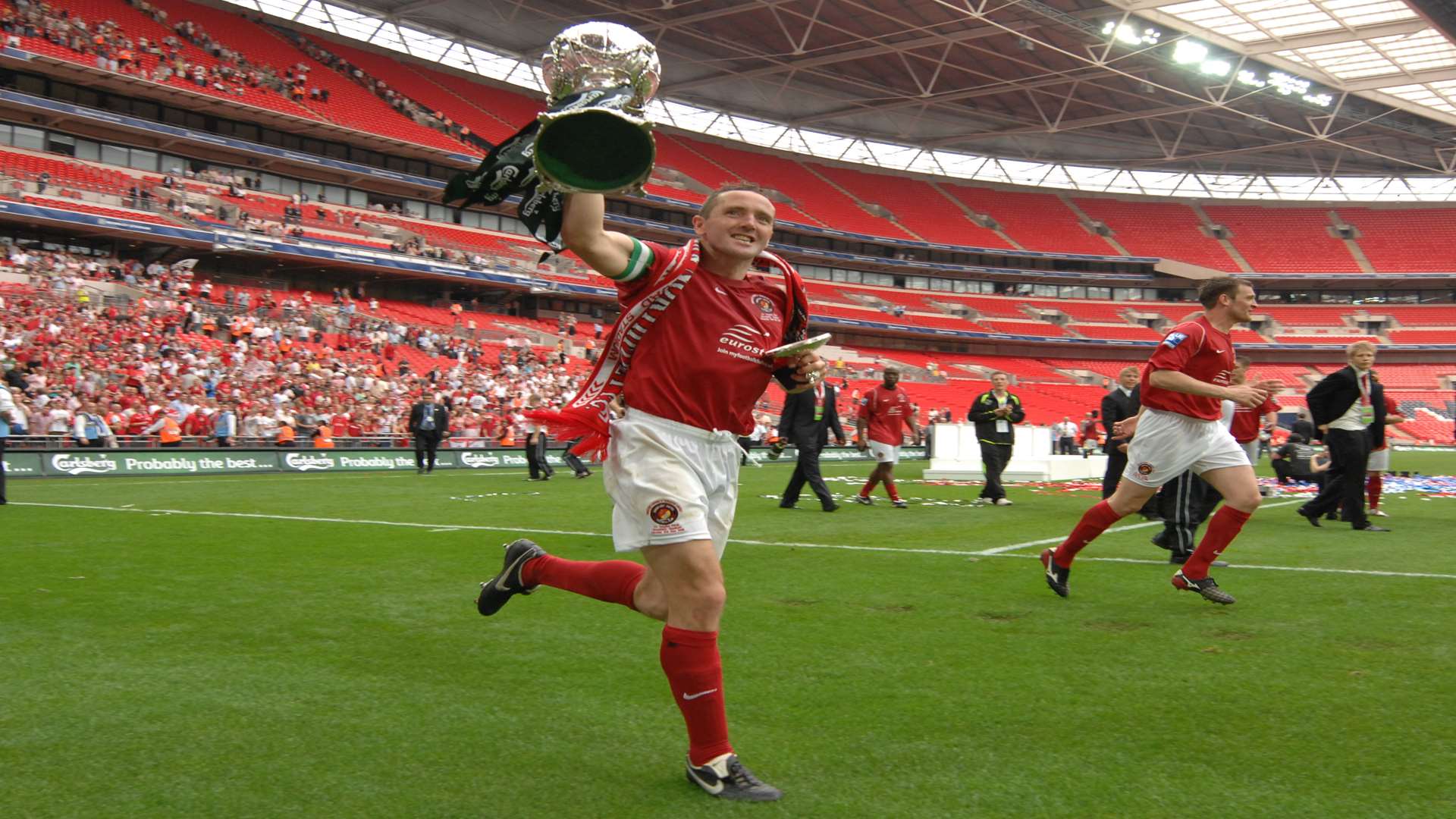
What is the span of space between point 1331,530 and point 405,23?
45121 mm

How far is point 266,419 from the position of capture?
2391cm

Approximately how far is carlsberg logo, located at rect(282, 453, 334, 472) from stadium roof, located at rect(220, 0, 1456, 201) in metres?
24.1

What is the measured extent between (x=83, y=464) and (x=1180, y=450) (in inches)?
786

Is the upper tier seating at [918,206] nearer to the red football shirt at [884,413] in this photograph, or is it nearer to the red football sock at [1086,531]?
the red football shirt at [884,413]

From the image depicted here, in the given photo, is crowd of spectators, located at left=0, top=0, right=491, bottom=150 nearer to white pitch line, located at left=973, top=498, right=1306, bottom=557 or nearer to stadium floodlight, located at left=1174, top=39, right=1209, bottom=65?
stadium floodlight, located at left=1174, top=39, right=1209, bottom=65

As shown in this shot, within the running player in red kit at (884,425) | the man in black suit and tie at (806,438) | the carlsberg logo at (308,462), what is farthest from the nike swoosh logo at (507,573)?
the carlsberg logo at (308,462)

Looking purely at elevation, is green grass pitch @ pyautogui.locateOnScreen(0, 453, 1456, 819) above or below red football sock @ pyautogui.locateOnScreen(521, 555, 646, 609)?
below

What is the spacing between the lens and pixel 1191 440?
21.3ft

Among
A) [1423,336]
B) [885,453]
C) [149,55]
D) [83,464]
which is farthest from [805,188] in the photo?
[885,453]

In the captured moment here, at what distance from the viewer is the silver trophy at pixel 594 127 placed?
106 inches

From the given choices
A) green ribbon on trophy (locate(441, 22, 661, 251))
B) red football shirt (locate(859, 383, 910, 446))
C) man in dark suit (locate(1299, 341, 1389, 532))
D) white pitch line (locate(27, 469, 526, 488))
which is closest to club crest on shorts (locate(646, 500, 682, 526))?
green ribbon on trophy (locate(441, 22, 661, 251))

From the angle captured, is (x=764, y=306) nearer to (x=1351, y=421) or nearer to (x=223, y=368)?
(x=1351, y=421)

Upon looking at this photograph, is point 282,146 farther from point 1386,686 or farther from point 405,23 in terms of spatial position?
point 1386,686

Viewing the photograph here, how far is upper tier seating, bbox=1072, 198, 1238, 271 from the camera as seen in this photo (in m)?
67.0
